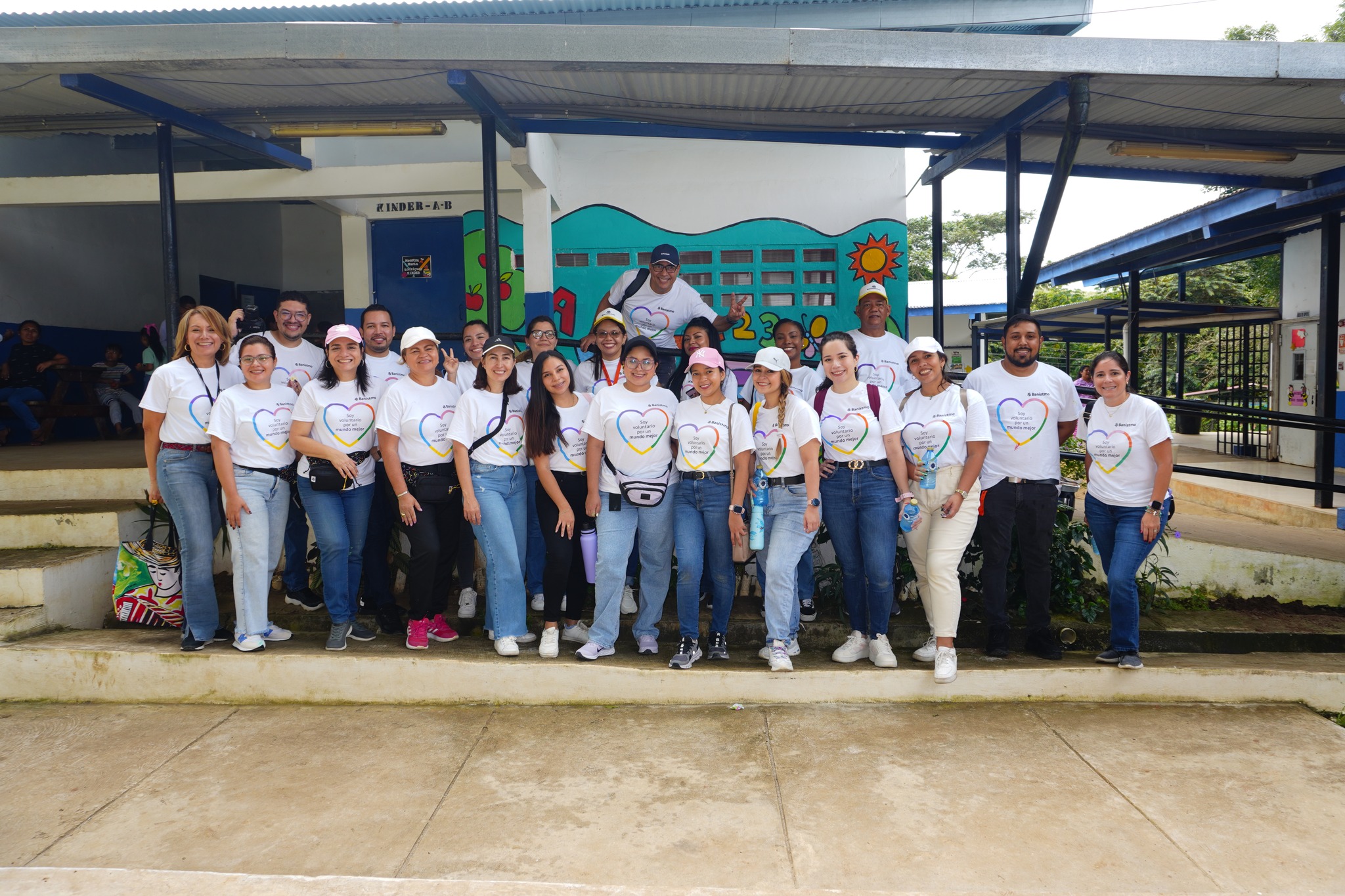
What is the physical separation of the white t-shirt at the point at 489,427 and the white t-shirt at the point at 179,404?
1214 millimetres

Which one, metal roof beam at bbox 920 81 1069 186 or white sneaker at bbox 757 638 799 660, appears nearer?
white sneaker at bbox 757 638 799 660

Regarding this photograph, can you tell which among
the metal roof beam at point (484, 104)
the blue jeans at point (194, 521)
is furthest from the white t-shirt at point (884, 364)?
the blue jeans at point (194, 521)

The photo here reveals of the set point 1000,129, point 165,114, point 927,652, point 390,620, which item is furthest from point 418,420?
point 1000,129

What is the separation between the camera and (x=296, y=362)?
5105 millimetres

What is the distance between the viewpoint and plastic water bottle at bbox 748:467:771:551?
4.45 m

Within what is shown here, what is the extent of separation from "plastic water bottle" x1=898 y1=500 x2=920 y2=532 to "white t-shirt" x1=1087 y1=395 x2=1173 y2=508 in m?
0.97

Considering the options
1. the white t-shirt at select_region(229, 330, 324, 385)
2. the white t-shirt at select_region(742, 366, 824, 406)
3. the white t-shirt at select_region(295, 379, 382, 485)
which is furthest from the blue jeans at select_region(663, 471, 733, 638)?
the white t-shirt at select_region(229, 330, 324, 385)

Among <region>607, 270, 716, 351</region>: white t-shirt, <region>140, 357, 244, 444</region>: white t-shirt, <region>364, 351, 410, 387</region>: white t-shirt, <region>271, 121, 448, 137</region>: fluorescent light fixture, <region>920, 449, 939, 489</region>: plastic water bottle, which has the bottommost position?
<region>920, 449, 939, 489</region>: plastic water bottle

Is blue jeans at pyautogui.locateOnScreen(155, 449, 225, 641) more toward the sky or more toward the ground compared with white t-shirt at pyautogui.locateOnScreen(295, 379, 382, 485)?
more toward the ground

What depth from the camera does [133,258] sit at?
36.7 ft

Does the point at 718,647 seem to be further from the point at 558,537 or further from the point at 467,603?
the point at 467,603

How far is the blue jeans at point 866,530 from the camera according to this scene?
4465 millimetres

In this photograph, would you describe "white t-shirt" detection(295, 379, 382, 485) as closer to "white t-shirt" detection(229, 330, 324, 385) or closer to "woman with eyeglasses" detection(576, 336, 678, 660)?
"white t-shirt" detection(229, 330, 324, 385)

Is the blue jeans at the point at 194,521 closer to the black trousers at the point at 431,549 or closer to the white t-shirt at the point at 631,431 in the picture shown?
the black trousers at the point at 431,549
